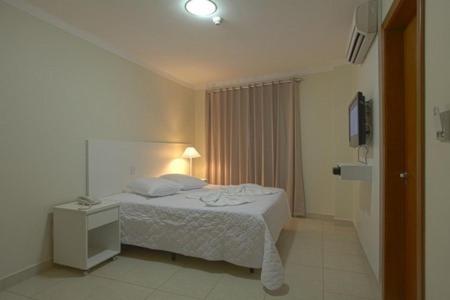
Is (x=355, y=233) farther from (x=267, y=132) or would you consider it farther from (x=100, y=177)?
(x=100, y=177)

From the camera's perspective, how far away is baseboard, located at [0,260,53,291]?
1.94 metres

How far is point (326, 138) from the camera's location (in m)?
3.89

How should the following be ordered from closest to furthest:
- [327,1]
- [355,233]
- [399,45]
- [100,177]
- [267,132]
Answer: [399,45] → [327,1] → [100,177] → [355,233] → [267,132]

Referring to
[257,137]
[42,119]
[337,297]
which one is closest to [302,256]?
[337,297]

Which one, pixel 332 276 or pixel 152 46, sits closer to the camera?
pixel 332 276

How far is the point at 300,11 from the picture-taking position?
88.4 inches

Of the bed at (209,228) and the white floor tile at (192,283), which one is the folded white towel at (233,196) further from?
the white floor tile at (192,283)

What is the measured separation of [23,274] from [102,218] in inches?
29.3

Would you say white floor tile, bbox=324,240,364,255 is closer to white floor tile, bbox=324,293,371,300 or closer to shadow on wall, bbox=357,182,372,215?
shadow on wall, bbox=357,182,372,215

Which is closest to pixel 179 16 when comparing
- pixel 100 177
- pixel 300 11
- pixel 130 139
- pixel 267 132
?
pixel 300 11

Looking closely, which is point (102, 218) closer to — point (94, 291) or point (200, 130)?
point (94, 291)

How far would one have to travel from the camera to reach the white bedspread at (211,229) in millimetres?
2021

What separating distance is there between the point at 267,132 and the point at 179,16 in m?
2.43
